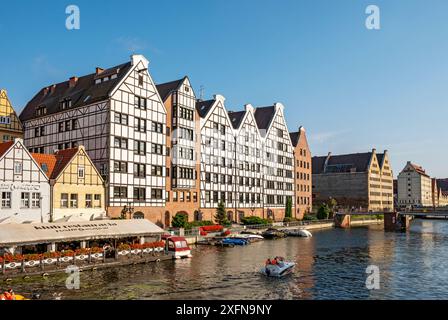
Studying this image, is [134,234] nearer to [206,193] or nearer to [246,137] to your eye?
[206,193]

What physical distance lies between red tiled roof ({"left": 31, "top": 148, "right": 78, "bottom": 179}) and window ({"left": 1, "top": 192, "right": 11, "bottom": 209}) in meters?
6.15

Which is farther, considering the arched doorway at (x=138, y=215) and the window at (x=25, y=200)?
the arched doorway at (x=138, y=215)

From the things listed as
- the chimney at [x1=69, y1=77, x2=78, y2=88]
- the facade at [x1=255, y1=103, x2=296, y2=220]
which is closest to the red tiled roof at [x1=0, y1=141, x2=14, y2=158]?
the chimney at [x1=69, y1=77, x2=78, y2=88]

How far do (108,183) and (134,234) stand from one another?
48.3ft

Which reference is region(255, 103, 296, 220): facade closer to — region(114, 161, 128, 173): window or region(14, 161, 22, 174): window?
region(114, 161, 128, 173): window

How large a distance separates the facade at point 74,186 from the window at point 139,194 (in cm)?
605

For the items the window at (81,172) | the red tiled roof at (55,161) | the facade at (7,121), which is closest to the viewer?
the red tiled roof at (55,161)

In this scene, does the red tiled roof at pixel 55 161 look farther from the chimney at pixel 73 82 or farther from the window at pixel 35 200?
the chimney at pixel 73 82

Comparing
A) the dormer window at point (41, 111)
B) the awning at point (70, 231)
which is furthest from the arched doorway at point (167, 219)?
the dormer window at point (41, 111)

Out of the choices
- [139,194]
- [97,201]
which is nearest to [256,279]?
[97,201]

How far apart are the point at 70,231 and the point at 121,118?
25.0 metres

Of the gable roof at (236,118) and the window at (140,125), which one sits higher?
the gable roof at (236,118)

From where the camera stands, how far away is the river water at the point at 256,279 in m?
33.7

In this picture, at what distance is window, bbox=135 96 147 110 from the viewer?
2717 inches
